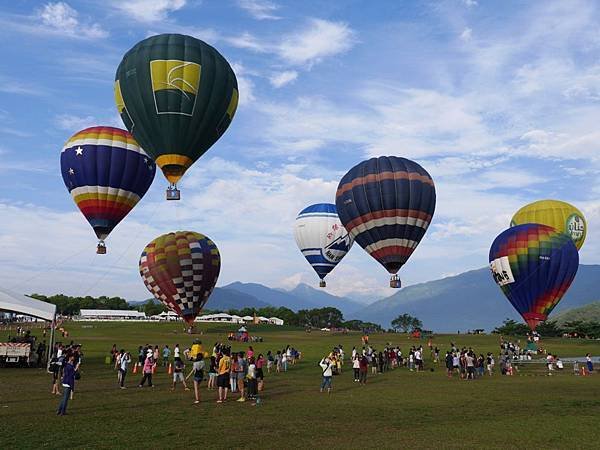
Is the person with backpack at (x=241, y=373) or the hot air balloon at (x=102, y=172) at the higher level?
the hot air balloon at (x=102, y=172)

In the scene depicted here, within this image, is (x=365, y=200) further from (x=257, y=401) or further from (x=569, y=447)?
(x=569, y=447)

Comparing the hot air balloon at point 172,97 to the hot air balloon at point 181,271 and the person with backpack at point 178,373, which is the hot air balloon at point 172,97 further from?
the hot air balloon at point 181,271

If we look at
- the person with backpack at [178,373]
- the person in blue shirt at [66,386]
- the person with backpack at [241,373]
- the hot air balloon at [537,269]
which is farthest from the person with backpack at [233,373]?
the hot air balloon at [537,269]

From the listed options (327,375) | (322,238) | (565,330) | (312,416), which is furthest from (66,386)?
(565,330)

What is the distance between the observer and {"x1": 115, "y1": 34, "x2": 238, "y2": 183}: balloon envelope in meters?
38.2

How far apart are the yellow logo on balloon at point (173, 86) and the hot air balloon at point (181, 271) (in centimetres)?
2302

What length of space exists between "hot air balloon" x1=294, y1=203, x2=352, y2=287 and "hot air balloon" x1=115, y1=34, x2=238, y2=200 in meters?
40.7

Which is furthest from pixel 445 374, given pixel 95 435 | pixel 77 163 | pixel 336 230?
pixel 336 230

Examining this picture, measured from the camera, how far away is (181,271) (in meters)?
57.8

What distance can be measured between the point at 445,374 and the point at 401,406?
52.7ft

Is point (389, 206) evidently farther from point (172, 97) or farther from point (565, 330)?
point (565, 330)

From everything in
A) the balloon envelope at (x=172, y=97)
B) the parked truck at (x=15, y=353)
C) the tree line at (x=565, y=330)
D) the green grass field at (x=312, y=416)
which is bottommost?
the green grass field at (x=312, y=416)

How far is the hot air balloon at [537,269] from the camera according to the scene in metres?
55.0

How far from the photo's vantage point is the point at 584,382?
3159 centimetres
